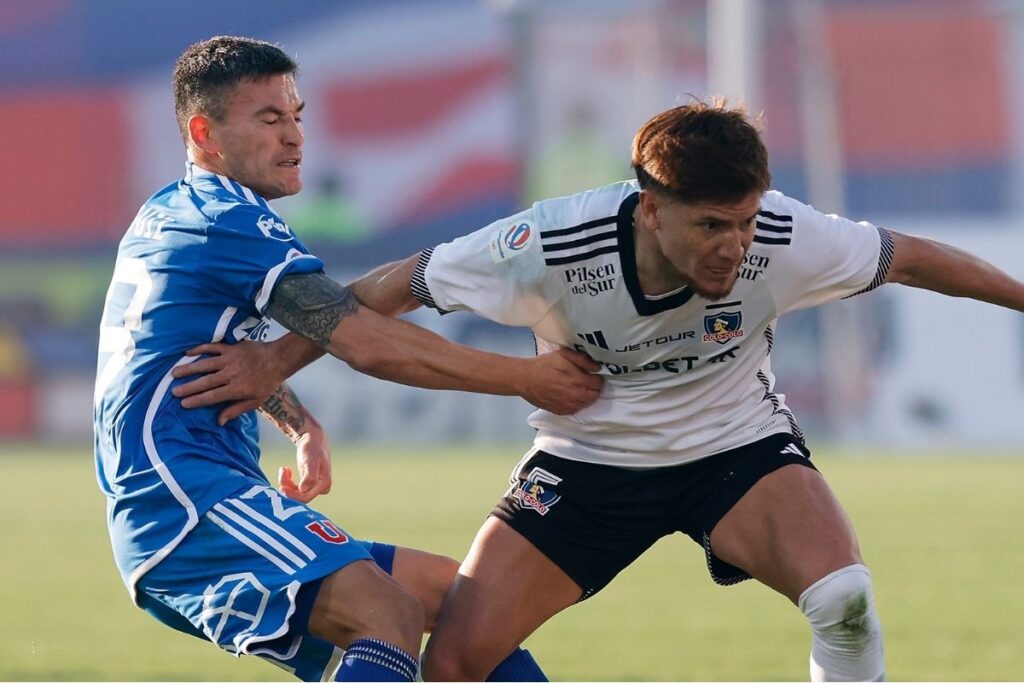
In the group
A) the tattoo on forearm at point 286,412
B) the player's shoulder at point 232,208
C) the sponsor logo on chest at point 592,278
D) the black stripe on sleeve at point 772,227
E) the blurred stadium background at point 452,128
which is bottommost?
the blurred stadium background at point 452,128

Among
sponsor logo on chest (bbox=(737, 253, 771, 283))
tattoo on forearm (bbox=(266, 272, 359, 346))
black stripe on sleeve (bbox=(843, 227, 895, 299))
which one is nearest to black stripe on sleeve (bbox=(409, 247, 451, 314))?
tattoo on forearm (bbox=(266, 272, 359, 346))

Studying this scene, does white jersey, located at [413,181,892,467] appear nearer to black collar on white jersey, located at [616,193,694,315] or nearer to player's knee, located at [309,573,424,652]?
black collar on white jersey, located at [616,193,694,315]

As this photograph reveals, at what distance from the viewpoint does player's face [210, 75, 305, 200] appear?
198 inches

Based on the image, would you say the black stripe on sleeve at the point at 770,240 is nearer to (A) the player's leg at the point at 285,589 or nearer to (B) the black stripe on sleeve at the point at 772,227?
(B) the black stripe on sleeve at the point at 772,227

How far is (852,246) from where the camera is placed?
5133 mm

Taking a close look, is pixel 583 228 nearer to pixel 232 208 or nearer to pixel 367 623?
pixel 232 208

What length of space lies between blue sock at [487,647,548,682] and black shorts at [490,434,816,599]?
0.30 meters

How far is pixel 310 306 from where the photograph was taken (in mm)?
4723

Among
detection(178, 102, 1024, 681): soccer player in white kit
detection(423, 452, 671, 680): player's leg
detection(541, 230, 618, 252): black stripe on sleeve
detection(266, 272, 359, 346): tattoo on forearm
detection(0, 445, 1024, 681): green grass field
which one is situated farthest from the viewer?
detection(0, 445, 1024, 681): green grass field

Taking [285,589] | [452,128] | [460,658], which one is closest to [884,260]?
[460,658]

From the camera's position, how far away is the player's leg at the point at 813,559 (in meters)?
4.84

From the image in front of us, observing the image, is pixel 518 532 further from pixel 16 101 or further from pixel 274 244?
pixel 16 101

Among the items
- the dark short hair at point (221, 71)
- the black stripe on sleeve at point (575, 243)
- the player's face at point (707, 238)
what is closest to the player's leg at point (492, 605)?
the black stripe on sleeve at point (575, 243)

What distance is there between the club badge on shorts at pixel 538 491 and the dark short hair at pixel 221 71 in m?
1.59
